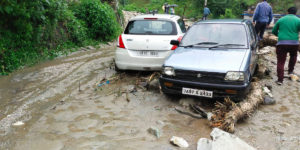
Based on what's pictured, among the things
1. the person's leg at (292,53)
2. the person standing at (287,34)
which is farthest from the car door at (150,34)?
the person's leg at (292,53)

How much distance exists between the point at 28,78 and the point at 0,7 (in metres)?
1.94

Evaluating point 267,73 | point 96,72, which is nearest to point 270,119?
point 267,73

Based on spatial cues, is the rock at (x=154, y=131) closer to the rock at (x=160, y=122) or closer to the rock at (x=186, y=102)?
the rock at (x=160, y=122)

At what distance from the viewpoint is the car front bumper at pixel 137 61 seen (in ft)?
21.2

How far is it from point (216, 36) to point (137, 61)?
6.71ft

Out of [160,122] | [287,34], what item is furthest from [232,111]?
[287,34]

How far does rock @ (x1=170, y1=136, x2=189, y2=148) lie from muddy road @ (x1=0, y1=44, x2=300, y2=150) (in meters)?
0.07

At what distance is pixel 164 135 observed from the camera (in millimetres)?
4105

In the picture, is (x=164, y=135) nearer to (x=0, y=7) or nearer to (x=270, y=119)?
(x=270, y=119)

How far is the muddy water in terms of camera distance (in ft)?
12.8

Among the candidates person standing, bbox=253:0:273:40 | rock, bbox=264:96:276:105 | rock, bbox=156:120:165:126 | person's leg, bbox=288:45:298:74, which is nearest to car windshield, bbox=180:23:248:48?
rock, bbox=264:96:276:105

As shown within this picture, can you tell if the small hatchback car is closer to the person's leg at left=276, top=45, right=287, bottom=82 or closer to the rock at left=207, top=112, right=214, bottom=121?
the rock at left=207, top=112, right=214, bottom=121

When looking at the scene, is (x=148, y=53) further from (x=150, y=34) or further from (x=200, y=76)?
(x=200, y=76)

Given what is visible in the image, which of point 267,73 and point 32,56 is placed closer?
point 267,73
